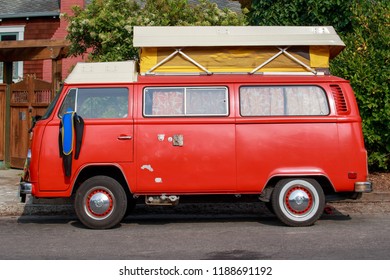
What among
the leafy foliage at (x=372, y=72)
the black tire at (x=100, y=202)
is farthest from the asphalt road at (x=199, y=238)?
the leafy foliage at (x=372, y=72)

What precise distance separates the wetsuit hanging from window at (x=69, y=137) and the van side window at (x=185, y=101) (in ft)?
3.25

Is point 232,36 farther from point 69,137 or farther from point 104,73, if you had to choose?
point 69,137

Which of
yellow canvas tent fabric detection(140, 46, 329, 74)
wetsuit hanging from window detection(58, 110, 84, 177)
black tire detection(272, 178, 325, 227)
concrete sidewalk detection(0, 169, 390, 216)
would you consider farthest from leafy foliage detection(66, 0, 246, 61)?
black tire detection(272, 178, 325, 227)

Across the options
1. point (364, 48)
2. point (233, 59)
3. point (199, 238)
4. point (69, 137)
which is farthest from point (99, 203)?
point (364, 48)

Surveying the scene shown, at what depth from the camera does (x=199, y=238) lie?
8445mm

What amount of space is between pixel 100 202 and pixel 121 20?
22.1 feet

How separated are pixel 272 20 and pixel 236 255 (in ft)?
26.7

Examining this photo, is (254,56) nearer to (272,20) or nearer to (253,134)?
(253,134)

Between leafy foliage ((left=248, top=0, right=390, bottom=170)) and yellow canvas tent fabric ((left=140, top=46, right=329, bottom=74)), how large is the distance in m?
2.94

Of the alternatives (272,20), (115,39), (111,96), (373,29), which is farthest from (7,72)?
(373,29)

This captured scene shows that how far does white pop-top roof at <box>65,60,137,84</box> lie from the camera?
9250mm

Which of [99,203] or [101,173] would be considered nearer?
[99,203]

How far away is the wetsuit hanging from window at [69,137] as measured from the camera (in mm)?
8820

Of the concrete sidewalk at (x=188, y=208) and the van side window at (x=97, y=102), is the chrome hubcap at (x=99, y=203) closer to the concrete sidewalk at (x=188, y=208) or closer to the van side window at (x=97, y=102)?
the van side window at (x=97, y=102)
